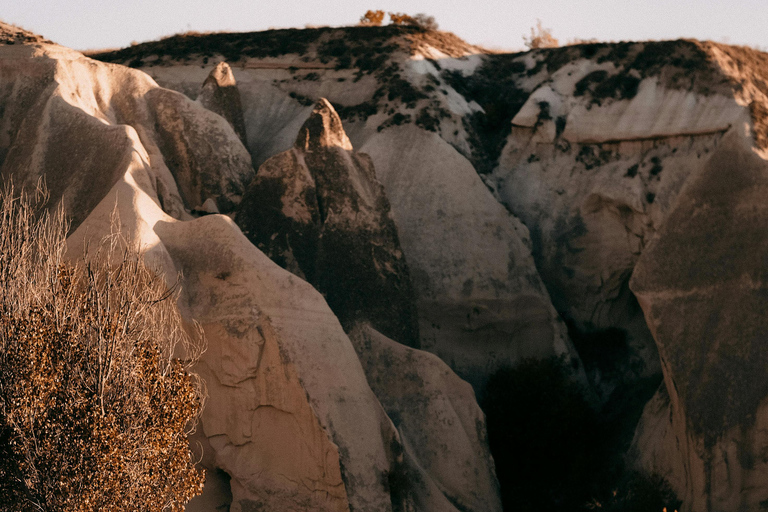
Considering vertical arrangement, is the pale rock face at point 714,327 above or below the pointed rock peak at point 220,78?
below

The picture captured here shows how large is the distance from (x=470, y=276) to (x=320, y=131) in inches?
233

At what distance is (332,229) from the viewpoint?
19.8m

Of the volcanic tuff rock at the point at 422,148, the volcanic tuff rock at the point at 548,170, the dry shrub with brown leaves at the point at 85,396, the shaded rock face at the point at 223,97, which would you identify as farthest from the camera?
the shaded rock face at the point at 223,97

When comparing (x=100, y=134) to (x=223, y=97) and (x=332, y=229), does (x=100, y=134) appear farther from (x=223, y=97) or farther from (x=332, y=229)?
(x=223, y=97)

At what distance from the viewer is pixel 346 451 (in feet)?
47.1

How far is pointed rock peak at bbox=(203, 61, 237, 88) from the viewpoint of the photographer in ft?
78.8

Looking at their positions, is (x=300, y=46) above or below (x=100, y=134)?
above

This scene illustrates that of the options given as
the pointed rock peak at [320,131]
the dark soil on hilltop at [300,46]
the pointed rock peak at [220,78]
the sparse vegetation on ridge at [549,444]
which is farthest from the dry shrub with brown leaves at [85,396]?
the dark soil on hilltop at [300,46]

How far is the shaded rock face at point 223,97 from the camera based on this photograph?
23.9 metres

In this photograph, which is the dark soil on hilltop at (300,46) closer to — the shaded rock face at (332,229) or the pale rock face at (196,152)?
the pale rock face at (196,152)

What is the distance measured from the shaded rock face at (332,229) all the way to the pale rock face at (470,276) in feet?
8.19

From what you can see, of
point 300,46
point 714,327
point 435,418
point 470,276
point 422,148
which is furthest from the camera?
point 300,46

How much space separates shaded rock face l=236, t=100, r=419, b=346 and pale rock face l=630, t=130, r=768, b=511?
223 inches

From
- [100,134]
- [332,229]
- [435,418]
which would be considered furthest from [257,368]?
[100,134]
